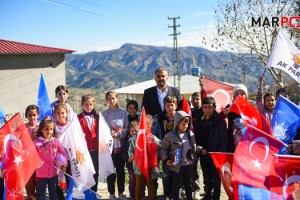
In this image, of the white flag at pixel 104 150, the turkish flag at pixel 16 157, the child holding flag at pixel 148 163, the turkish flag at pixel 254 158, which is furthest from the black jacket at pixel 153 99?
the turkish flag at pixel 16 157

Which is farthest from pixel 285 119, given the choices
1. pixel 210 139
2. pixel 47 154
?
pixel 47 154

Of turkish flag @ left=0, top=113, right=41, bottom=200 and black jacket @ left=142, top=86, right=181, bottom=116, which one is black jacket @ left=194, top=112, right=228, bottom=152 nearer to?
black jacket @ left=142, top=86, right=181, bottom=116

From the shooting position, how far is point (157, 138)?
659 centimetres

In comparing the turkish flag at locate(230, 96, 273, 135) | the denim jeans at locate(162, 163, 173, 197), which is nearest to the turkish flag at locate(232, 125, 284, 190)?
the turkish flag at locate(230, 96, 273, 135)

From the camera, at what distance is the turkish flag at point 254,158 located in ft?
16.4

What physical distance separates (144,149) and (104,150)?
83 cm

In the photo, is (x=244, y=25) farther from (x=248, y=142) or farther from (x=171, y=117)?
(x=248, y=142)

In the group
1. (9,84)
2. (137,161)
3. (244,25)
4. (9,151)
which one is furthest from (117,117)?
(9,84)

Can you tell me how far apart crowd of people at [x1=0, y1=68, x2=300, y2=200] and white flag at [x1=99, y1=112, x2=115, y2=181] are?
0.18 m

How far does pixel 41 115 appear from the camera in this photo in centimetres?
749

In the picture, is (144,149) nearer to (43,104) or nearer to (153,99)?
(153,99)

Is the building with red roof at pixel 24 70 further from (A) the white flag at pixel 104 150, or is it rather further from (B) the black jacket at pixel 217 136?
(B) the black jacket at pixel 217 136

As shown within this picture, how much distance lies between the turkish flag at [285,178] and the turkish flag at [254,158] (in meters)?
0.08

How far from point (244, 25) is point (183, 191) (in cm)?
905
